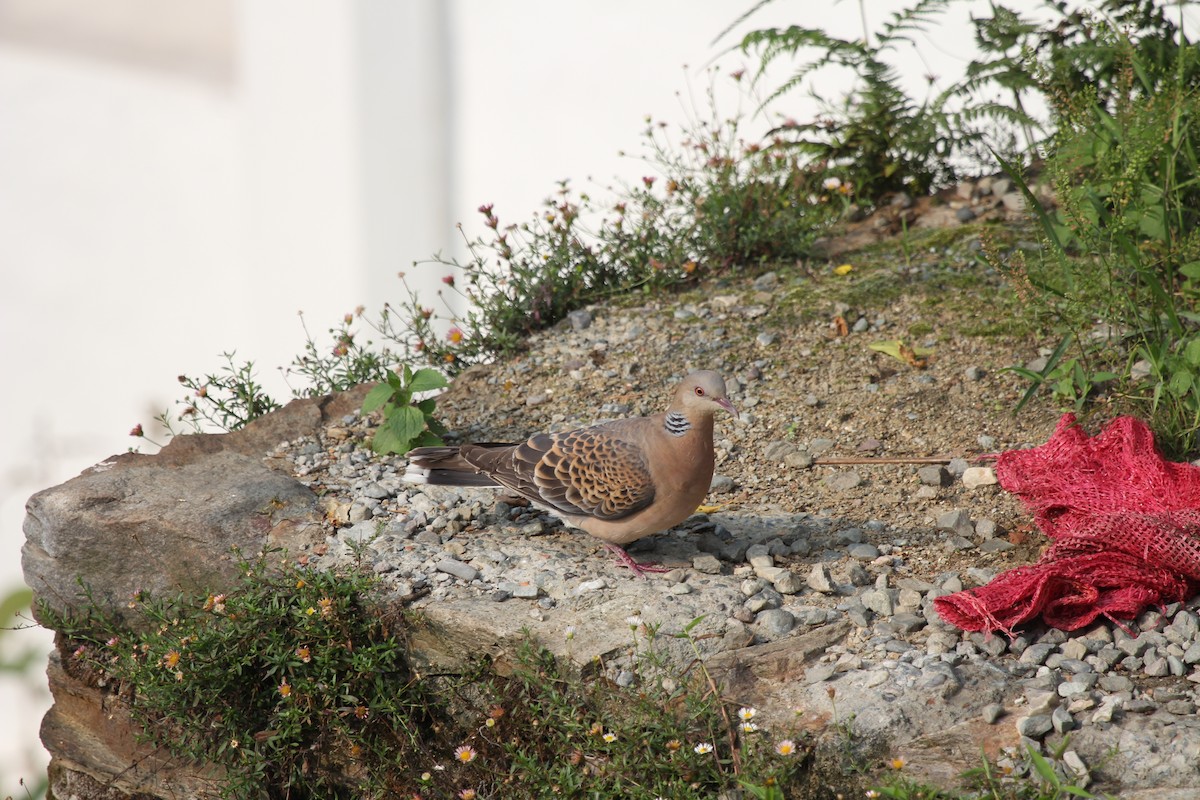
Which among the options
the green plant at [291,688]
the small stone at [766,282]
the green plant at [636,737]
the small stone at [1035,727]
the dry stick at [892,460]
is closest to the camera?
the small stone at [1035,727]

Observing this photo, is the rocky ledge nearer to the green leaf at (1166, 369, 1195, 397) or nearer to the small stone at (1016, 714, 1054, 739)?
the small stone at (1016, 714, 1054, 739)

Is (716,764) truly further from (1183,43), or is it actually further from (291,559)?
(1183,43)

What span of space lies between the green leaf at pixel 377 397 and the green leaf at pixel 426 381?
90mm

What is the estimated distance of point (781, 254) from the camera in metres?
6.02

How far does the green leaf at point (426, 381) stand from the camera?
4375 mm

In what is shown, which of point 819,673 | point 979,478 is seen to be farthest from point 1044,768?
point 979,478

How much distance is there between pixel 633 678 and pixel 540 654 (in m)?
0.29

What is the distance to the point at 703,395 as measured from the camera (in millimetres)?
3562

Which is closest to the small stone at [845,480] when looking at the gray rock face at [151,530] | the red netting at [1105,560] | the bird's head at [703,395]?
the red netting at [1105,560]

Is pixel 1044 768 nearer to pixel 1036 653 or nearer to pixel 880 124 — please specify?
pixel 1036 653

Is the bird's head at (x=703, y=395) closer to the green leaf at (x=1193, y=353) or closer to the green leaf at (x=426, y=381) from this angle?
the green leaf at (x=426, y=381)

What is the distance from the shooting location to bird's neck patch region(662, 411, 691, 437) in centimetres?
360

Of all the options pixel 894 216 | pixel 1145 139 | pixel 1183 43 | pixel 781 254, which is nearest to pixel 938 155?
pixel 894 216

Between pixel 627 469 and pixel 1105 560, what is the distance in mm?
1453
